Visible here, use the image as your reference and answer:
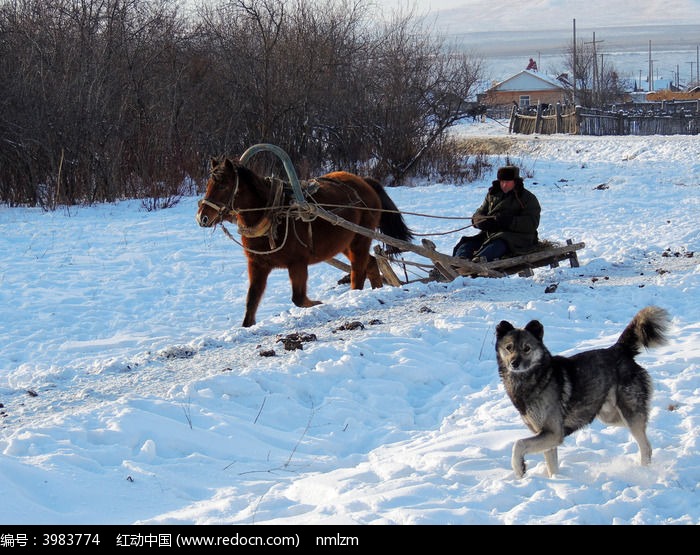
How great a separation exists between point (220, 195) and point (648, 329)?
5309 mm

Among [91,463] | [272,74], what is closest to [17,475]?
[91,463]

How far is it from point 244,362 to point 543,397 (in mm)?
3536

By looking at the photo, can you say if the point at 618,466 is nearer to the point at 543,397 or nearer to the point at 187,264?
the point at 543,397

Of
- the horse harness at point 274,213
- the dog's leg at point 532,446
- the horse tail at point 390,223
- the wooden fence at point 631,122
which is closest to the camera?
the dog's leg at point 532,446

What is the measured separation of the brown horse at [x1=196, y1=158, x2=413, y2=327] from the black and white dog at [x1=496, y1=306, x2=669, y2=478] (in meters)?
4.83

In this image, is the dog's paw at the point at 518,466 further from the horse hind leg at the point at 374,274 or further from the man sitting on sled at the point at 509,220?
the horse hind leg at the point at 374,274

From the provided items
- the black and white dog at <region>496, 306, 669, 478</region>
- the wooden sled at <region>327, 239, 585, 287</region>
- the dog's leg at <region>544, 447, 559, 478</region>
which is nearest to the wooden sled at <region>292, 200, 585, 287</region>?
the wooden sled at <region>327, 239, 585, 287</region>

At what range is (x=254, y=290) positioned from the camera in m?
10.2

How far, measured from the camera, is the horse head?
31.1 feet

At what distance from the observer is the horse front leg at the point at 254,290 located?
10.2m

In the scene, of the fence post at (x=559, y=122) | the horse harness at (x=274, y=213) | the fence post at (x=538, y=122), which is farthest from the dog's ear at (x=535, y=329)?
the fence post at (x=538, y=122)

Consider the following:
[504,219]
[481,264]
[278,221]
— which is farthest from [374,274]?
[278,221]

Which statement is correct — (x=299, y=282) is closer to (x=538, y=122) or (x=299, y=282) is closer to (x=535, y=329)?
(x=535, y=329)

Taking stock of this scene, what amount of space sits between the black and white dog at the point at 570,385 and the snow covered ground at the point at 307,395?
0.24 meters
